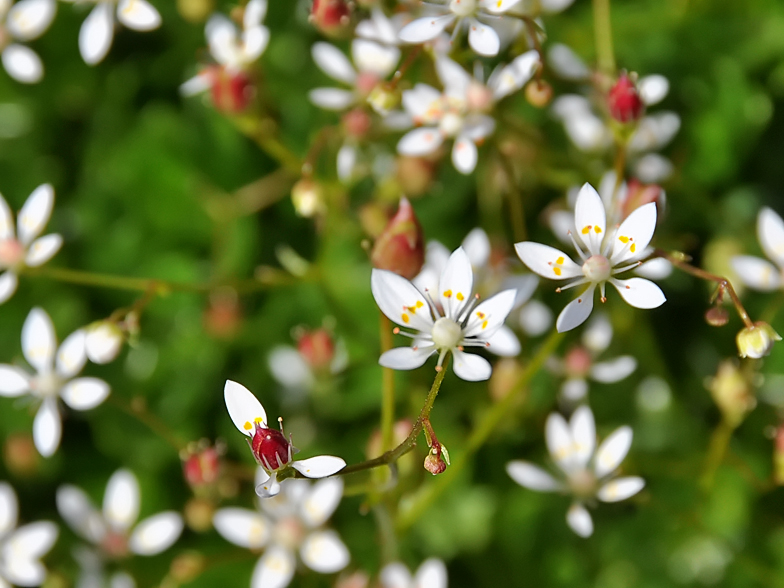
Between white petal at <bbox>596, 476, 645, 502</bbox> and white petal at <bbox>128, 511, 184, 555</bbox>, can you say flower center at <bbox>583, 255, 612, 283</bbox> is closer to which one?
white petal at <bbox>596, 476, 645, 502</bbox>

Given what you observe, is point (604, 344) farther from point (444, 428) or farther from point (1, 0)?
point (1, 0)

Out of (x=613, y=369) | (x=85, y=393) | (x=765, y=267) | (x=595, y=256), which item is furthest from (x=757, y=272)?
(x=85, y=393)

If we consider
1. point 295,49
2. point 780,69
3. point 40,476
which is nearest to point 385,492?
point 40,476

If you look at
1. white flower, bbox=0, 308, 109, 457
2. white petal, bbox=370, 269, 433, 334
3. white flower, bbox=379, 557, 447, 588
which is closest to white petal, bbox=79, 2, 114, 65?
white flower, bbox=0, 308, 109, 457

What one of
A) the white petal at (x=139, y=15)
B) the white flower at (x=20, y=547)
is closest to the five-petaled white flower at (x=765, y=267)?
the white petal at (x=139, y=15)

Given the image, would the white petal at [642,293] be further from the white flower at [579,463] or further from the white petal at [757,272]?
the white petal at [757,272]

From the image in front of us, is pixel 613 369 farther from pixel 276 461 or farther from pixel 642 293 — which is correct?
pixel 276 461
